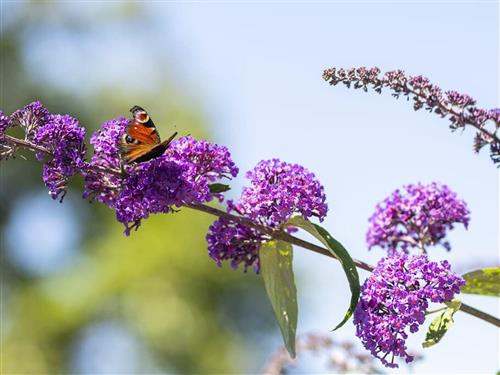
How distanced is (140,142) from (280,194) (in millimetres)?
221

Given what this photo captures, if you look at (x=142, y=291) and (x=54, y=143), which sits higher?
(x=142, y=291)

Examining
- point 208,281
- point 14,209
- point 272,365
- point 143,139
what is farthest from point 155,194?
point 14,209

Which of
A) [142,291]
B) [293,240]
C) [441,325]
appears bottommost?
[441,325]

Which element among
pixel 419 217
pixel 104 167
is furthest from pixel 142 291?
pixel 104 167

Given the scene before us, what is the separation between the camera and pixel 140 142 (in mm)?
1388

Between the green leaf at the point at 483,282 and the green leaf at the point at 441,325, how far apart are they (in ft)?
0.16

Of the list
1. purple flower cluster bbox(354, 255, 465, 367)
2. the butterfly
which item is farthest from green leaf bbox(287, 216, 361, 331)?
the butterfly

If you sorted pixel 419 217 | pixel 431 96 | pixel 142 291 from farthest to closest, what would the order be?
pixel 142 291 < pixel 419 217 < pixel 431 96

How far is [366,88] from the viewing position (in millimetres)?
1269

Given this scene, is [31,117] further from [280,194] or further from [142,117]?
[280,194]

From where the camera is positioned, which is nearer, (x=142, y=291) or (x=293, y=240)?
(x=293, y=240)

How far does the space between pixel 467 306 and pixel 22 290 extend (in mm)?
13560

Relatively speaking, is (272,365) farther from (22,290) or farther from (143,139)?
(22,290)

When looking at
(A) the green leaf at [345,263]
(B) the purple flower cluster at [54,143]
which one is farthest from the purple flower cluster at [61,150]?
(A) the green leaf at [345,263]
